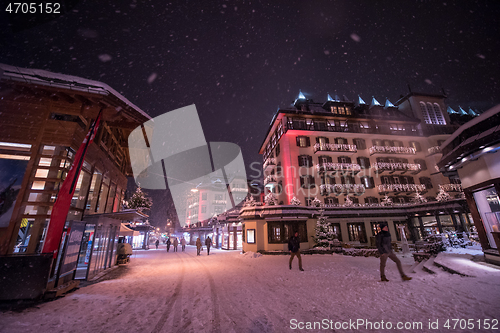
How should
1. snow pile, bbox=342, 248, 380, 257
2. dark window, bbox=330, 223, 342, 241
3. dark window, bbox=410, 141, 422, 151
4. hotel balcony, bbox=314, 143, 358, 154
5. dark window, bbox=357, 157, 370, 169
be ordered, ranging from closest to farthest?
snow pile, bbox=342, 248, 380, 257 → dark window, bbox=330, 223, 342, 241 → hotel balcony, bbox=314, 143, 358, 154 → dark window, bbox=357, 157, 370, 169 → dark window, bbox=410, 141, 422, 151

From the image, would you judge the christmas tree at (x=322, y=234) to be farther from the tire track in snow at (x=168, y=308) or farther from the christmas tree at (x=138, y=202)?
the christmas tree at (x=138, y=202)

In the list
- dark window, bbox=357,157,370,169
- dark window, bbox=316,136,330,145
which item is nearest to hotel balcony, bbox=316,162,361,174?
dark window, bbox=357,157,370,169

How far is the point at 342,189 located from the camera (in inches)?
1061

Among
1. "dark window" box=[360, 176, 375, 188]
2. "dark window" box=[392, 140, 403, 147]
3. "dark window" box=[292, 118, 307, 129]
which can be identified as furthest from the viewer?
"dark window" box=[392, 140, 403, 147]

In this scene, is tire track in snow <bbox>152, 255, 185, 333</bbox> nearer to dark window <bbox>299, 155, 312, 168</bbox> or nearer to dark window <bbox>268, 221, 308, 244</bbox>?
dark window <bbox>268, 221, 308, 244</bbox>

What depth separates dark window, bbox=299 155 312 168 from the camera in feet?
91.3

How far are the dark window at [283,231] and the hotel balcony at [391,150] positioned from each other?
1760 centimetres

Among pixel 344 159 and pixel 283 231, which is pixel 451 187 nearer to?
pixel 344 159

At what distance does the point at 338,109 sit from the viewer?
3148 centimetres

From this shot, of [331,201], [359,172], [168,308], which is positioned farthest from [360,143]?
[168,308]

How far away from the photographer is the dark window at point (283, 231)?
68.0 ft

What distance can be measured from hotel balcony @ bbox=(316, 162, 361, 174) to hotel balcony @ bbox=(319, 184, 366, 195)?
82.8 inches

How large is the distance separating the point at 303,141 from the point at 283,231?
556 inches

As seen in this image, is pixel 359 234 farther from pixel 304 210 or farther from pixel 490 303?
pixel 490 303
